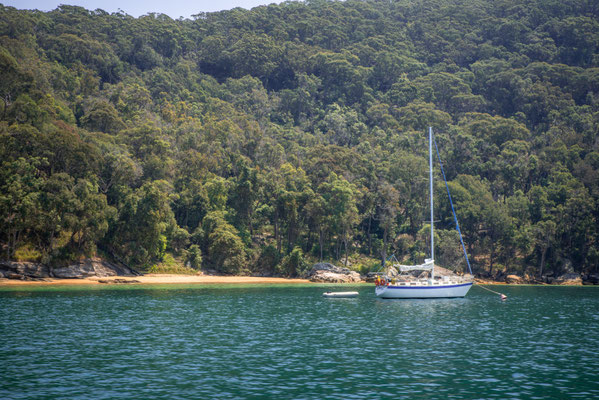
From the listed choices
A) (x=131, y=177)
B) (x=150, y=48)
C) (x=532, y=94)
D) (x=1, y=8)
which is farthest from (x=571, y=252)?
(x=1, y=8)

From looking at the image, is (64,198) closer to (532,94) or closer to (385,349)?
(385,349)

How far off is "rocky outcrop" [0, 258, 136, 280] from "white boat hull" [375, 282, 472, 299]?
38.8 meters

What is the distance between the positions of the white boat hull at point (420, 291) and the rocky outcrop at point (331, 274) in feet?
90.6

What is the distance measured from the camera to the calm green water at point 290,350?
21406 mm

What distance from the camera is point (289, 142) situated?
12938 centimetres

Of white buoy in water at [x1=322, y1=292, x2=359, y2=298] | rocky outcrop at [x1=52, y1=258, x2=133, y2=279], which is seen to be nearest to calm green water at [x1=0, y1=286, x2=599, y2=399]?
white buoy in water at [x1=322, y1=292, x2=359, y2=298]

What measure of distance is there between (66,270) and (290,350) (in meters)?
51.7

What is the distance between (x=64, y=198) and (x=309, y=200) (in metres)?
38.1

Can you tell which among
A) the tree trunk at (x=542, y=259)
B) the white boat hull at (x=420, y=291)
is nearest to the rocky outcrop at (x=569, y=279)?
the tree trunk at (x=542, y=259)

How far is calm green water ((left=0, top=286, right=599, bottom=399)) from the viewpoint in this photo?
843 inches

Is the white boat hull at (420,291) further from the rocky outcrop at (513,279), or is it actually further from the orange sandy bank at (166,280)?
the rocky outcrop at (513,279)

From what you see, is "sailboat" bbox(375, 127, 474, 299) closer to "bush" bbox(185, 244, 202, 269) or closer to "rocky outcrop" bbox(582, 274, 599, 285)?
"bush" bbox(185, 244, 202, 269)

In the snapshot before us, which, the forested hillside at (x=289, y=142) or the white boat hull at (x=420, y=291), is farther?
the forested hillside at (x=289, y=142)

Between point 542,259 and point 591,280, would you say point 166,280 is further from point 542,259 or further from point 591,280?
point 591,280
